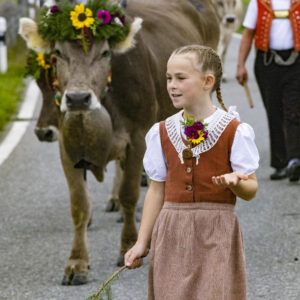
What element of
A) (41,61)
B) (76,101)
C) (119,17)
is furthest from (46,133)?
(76,101)

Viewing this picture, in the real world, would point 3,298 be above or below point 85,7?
below

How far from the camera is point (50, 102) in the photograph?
782 cm

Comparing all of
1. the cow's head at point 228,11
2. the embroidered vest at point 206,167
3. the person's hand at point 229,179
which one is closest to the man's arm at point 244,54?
the embroidered vest at point 206,167

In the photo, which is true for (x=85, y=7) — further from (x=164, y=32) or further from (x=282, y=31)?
(x=282, y=31)

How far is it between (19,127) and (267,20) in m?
5.28

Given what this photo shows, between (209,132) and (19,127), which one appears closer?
(209,132)

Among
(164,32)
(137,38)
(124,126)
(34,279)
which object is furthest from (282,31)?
(34,279)

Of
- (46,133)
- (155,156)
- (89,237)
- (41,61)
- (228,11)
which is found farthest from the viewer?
(228,11)

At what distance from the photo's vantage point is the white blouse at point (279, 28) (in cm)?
923

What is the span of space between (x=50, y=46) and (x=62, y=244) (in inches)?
62.9

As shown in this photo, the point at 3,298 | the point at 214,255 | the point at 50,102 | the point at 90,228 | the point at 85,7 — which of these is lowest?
the point at 90,228

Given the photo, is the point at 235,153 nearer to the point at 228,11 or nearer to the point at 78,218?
the point at 78,218

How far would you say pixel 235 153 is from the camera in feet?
14.3

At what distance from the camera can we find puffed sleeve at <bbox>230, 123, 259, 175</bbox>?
430 cm
